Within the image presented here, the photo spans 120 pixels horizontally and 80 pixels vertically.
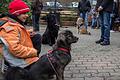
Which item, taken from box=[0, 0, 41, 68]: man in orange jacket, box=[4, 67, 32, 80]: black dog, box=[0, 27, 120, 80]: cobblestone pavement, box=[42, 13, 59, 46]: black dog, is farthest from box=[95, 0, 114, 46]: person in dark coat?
box=[4, 67, 32, 80]: black dog

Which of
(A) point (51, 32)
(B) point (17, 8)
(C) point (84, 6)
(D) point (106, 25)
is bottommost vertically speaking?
(C) point (84, 6)

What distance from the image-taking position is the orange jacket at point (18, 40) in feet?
19.1

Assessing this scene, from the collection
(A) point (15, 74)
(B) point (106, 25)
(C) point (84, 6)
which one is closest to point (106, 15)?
(B) point (106, 25)

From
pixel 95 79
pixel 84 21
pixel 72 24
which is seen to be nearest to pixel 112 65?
pixel 95 79

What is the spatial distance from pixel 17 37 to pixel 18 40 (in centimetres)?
5

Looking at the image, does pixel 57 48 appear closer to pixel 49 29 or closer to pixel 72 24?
pixel 49 29

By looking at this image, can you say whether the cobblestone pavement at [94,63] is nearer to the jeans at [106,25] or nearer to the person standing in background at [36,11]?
the jeans at [106,25]

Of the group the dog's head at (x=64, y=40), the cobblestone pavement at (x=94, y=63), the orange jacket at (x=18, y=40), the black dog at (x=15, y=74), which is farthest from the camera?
the cobblestone pavement at (x=94, y=63)

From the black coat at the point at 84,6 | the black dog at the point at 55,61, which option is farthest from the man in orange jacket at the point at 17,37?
the black coat at the point at 84,6

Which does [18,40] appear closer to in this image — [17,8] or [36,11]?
[17,8]

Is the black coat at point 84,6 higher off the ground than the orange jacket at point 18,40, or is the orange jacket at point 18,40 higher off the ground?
the orange jacket at point 18,40

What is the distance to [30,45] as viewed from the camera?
617cm

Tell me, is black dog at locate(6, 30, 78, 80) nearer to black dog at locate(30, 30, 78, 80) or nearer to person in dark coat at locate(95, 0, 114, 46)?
black dog at locate(30, 30, 78, 80)

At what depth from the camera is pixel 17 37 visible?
5.88 meters
